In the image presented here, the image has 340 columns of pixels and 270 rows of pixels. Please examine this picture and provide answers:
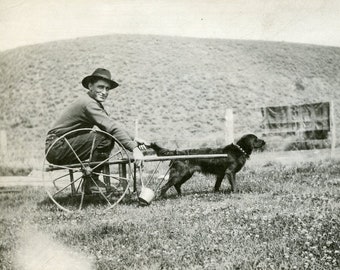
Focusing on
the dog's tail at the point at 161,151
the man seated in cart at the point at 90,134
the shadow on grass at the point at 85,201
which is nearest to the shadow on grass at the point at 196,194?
the shadow on grass at the point at 85,201

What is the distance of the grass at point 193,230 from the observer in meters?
3.43

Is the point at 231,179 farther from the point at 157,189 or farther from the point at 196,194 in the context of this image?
the point at 157,189

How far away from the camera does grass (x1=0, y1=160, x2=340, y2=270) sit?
3430mm

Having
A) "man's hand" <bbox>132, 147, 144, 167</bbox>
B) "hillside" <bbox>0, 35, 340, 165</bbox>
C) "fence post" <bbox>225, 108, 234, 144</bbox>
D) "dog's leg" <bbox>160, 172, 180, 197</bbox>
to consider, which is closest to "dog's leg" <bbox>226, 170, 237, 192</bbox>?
"dog's leg" <bbox>160, 172, 180, 197</bbox>

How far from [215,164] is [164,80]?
2400 centimetres

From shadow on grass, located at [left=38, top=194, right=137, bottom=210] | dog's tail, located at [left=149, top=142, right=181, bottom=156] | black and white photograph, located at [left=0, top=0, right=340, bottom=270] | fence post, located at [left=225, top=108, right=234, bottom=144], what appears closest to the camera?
black and white photograph, located at [left=0, top=0, right=340, bottom=270]

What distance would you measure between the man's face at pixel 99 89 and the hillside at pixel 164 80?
16339mm

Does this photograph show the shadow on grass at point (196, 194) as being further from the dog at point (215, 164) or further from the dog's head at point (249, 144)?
the dog's head at point (249, 144)

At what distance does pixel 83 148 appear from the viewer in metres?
5.42

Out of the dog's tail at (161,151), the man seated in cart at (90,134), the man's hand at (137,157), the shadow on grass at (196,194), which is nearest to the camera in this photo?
→ the man's hand at (137,157)

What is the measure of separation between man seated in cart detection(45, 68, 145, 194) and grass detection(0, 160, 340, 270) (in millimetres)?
690

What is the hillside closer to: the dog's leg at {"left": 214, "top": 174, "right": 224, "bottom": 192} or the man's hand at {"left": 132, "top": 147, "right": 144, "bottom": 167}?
the dog's leg at {"left": 214, "top": 174, "right": 224, "bottom": 192}

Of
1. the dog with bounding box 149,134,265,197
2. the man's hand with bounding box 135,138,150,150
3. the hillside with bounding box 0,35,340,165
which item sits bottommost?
the dog with bounding box 149,134,265,197

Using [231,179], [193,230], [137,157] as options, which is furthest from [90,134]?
[231,179]
